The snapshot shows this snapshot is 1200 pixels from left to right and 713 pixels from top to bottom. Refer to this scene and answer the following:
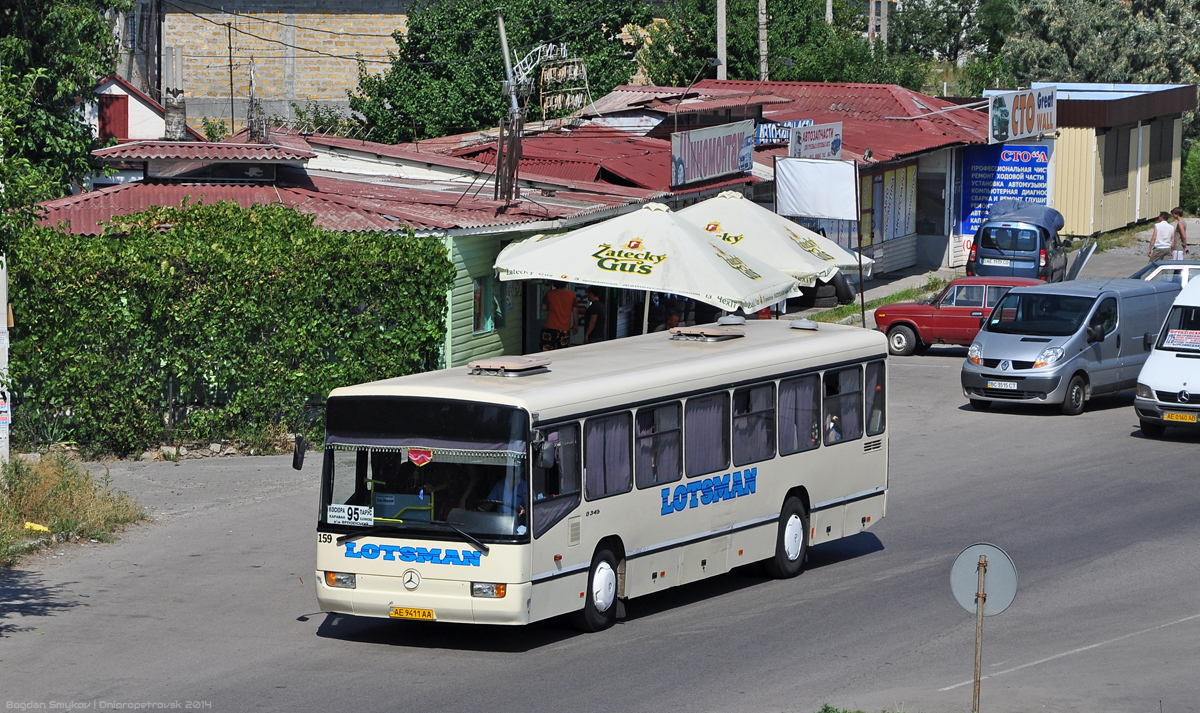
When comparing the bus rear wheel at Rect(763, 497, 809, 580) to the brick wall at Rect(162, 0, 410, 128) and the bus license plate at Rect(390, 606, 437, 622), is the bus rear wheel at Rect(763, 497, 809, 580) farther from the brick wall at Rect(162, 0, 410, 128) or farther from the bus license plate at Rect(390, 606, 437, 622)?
the brick wall at Rect(162, 0, 410, 128)

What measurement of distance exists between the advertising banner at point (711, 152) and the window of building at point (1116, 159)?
16997 mm

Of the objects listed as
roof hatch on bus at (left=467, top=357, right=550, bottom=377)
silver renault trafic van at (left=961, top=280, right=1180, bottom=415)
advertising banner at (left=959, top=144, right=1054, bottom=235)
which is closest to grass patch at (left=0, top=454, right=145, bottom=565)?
roof hatch on bus at (left=467, top=357, right=550, bottom=377)

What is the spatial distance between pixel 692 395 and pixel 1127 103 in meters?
36.1

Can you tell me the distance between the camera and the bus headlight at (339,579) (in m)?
12.1

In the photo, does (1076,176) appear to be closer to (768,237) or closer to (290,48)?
(768,237)

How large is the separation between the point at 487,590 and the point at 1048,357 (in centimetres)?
1436

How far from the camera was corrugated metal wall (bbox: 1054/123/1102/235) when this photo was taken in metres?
44.4

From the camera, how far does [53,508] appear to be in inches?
623

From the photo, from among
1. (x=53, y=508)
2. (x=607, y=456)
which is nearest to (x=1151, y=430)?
(x=607, y=456)

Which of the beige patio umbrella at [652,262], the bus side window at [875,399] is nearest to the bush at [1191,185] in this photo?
the beige patio umbrella at [652,262]

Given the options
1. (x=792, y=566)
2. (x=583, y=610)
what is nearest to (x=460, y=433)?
(x=583, y=610)

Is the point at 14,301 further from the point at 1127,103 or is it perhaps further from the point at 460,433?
the point at 1127,103

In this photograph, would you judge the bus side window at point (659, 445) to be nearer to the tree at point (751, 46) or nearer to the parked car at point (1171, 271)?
the parked car at point (1171, 271)

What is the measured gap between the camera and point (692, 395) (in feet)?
44.4
